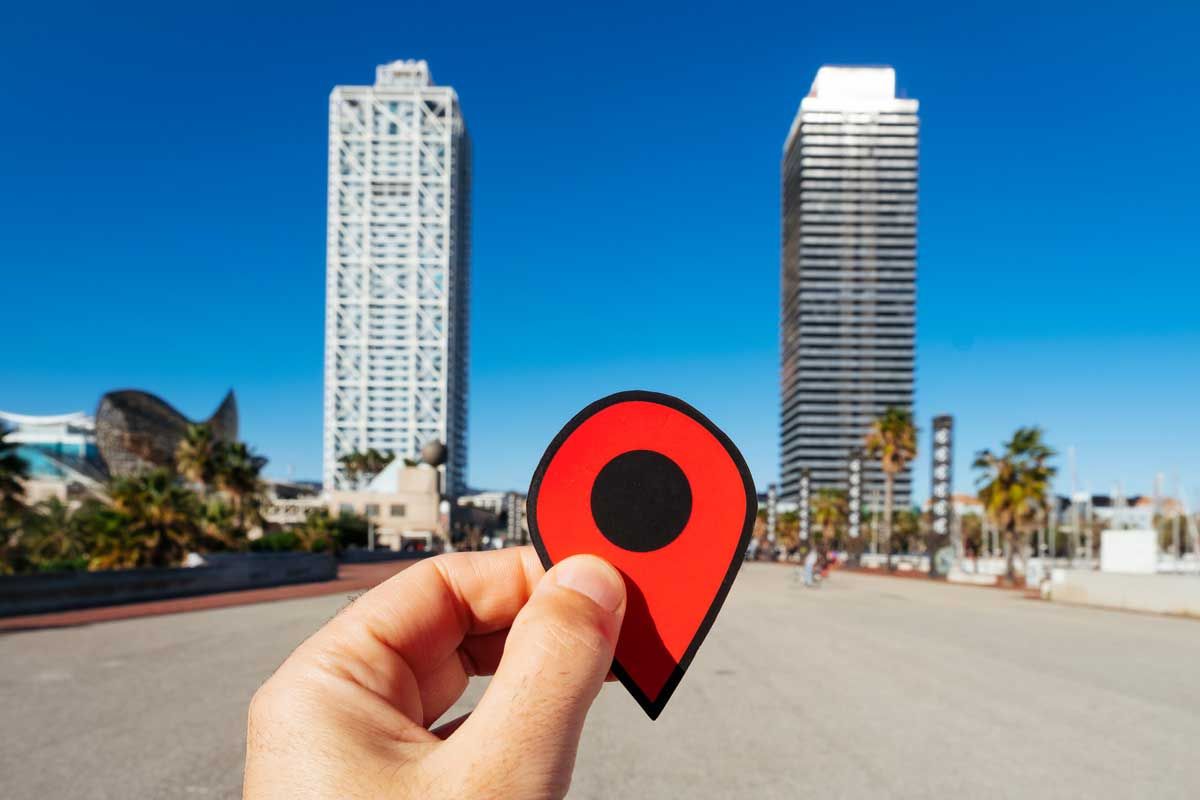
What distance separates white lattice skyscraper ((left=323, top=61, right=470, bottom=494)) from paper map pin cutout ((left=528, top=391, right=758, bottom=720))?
591 ft

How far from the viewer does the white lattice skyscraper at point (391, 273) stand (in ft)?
591

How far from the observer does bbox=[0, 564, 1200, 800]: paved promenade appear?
22.3ft

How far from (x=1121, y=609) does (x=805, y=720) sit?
82.8 ft

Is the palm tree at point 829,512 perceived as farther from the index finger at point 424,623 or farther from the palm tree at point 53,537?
the index finger at point 424,623

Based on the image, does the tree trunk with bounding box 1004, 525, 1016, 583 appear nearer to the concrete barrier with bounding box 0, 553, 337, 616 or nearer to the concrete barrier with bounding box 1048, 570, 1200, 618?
the concrete barrier with bounding box 1048, 570, 1200, 618

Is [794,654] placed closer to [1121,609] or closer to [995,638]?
[995,638]

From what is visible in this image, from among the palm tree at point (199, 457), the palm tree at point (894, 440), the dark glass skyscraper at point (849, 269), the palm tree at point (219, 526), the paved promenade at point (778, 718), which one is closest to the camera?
the paved promenade at point (778, 718)

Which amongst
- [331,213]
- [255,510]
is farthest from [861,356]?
[255,510]

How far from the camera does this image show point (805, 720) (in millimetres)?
9141

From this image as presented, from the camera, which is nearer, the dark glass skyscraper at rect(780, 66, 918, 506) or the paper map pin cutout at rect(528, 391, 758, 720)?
the paper map pin cutout at rect(528, 391, 758, 720)

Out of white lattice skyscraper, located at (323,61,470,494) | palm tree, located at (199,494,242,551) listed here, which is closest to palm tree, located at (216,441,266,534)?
palm tree, located at (199,494,242,551)

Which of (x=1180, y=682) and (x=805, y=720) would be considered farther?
(x=1180, y=682)

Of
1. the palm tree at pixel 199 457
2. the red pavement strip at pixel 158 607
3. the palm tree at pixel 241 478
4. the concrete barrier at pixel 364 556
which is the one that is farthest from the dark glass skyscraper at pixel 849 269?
the red pavement strip at pixel 158 607

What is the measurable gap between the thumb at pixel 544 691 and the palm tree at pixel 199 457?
170 feet
